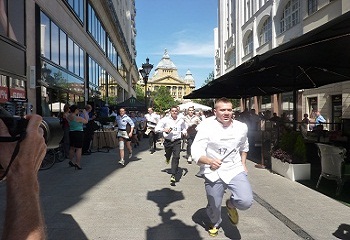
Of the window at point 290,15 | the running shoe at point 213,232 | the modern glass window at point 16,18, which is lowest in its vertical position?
the running shoe at point 213,232

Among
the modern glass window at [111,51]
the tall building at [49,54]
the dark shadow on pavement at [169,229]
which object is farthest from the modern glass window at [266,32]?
the dark shadow on pavement at [169,229]

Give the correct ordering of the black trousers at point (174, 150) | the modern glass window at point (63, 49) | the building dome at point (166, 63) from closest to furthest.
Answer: the black trousers at point (174, 150) → the modern glass window at point (63, 49) → the building dome at point (166, 63)

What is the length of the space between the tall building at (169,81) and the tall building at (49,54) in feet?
406

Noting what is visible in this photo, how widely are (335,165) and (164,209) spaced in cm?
371

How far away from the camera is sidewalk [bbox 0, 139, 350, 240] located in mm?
4801

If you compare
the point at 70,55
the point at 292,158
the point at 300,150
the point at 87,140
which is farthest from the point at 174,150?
the point at 70,55

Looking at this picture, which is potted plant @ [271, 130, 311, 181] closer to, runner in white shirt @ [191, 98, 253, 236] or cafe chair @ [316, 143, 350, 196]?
cafe chair @ [316, 143, 350, 196]

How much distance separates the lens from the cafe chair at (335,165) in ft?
22.9

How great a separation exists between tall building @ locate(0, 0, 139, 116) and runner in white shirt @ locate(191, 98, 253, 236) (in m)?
2.89

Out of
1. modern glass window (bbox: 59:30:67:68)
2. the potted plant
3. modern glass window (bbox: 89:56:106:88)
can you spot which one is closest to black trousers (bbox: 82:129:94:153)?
modern glass window (bbox: 59:30:67:68)

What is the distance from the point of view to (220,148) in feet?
15.3

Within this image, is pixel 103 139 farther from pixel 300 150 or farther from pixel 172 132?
pixel 300 150

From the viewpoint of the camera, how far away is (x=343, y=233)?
480 cm

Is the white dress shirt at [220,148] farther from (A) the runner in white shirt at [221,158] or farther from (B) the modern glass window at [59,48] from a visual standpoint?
(B) the modern glass window at [59,48]
